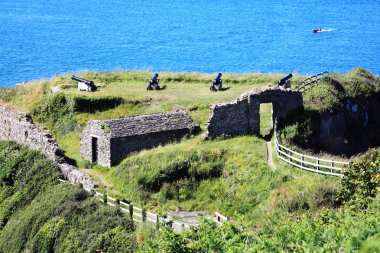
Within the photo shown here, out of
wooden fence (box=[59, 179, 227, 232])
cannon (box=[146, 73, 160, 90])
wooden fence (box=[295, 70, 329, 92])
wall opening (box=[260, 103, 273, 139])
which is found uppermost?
wooden fence (box=[295, 70, 329, 92])

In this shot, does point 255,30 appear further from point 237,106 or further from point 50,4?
point 237,106

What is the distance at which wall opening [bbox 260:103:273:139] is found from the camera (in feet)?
121

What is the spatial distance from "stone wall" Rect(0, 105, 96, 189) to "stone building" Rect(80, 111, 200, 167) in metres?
1.55

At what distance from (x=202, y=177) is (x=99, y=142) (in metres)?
6.03

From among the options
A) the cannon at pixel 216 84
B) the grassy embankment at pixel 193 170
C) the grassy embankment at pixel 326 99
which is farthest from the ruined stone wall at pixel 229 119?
the cannon at pixel 216 84

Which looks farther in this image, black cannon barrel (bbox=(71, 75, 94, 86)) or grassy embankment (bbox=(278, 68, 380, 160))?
black cannon barrel (bbox=(71, 75, 94, 86))

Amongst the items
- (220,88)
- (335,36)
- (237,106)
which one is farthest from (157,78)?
(335,36)

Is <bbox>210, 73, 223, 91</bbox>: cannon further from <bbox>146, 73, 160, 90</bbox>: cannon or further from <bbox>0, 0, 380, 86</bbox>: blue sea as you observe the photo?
<bbox>0, 0, 380, 86</bbox>: blue sea

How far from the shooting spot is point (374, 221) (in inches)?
731

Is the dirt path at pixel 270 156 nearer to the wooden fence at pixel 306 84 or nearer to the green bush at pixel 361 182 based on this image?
the green bush at pixel 361 182

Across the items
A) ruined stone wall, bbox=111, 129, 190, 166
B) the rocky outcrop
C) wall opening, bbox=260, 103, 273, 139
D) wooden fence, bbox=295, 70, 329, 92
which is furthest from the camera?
wooden fence, bbox=295, 70, 329, 92

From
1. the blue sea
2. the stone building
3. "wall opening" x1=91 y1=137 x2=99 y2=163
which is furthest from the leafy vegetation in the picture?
the blue sea

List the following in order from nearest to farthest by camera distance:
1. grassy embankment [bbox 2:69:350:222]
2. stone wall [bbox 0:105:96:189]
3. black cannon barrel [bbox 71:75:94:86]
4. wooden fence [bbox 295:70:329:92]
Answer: grassy embankment [bbox 2:69:350:222]
stone wall [bbox 0:105:96:189]
wooden fence [bbox 295:70:329:92]
black cannon barrel [bbox 71:75:94:86]

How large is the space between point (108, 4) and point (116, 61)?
71971mm
